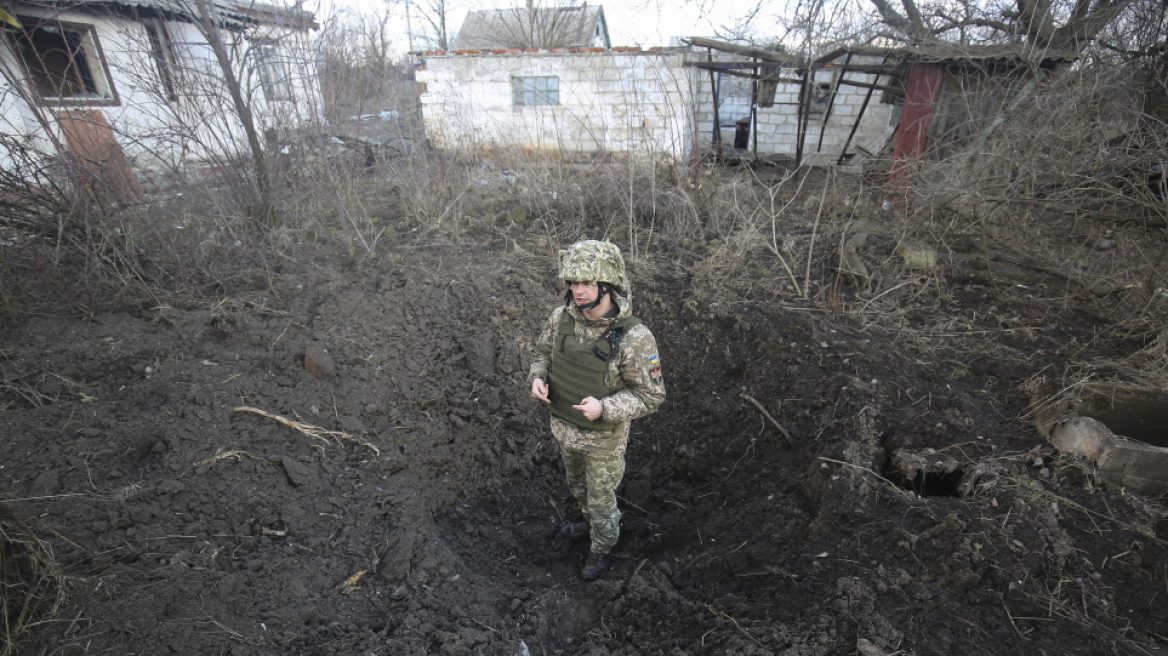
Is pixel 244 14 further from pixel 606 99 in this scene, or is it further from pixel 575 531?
pixel 606 99

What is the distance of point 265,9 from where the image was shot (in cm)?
554

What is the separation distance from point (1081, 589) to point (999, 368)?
74.2 inches

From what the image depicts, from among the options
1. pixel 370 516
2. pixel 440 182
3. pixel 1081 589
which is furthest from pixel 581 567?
pixel 440 182

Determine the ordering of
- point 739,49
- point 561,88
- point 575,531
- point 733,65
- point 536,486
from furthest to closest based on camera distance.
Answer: point 561,88 → point 739,49 → point 733,65 → point 536,486 → point 575,531

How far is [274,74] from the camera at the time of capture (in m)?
5.86

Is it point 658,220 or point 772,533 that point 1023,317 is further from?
point 658,220

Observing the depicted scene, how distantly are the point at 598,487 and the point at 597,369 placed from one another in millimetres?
744

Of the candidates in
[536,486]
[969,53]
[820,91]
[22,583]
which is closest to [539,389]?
[536,486]

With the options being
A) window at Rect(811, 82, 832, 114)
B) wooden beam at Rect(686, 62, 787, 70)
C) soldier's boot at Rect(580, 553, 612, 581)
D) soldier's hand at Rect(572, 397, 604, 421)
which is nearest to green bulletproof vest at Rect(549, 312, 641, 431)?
soldier's hand at Rect(572, 397, 604, 421)

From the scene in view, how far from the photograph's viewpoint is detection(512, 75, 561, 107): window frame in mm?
12969

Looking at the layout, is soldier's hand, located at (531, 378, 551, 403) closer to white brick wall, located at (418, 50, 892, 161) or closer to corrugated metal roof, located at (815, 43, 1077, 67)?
corrugated metal roof, located at (815, 43, 1077, 67)

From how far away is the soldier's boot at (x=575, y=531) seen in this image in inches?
131

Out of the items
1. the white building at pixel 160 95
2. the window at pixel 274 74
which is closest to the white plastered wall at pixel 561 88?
the window at pixel 274 74

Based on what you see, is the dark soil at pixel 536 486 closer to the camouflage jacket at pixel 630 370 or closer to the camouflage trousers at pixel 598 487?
the camouflage trousers at pixel 598 487
